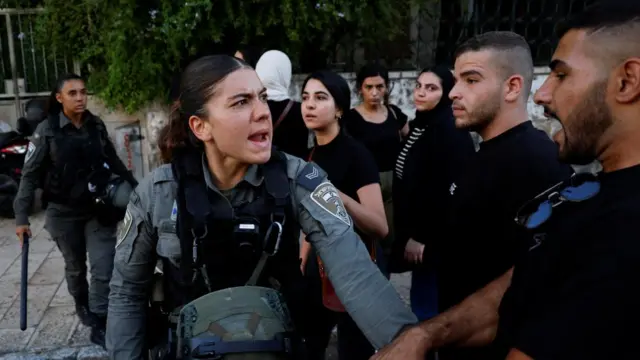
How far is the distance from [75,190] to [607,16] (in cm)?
355

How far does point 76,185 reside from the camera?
12.9ft

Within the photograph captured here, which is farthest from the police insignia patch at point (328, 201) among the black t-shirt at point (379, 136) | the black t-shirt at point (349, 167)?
the black t-shirt at point (379, 136)

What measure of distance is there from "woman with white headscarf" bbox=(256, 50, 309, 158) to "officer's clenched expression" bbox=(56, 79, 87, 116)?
132cm

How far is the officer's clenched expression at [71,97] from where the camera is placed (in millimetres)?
4086

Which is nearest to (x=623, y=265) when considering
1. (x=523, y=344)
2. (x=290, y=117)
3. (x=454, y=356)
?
(x=523, y=344)

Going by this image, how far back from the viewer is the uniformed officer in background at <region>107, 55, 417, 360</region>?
5.47 ft

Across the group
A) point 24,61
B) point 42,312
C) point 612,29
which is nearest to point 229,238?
point 612,29

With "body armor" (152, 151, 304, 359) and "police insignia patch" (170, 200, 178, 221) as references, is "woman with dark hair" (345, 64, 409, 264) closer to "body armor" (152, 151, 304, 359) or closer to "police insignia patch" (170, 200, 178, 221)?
"body armor" (152, 151, 304, 359)

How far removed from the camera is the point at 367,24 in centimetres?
581

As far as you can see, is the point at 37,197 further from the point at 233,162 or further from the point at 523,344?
the point at 523,344

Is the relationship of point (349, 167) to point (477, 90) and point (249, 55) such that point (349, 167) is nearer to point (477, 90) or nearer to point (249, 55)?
point (477, 90)

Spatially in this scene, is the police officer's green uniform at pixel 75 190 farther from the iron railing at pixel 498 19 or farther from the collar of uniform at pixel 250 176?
the iron railing at pixel 498 19

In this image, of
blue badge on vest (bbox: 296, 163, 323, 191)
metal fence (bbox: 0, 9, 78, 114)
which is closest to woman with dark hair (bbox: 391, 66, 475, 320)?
blue badge on vest (bbox: 296, 163, 323, 191)

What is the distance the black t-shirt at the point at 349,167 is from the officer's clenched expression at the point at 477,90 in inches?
28.1
